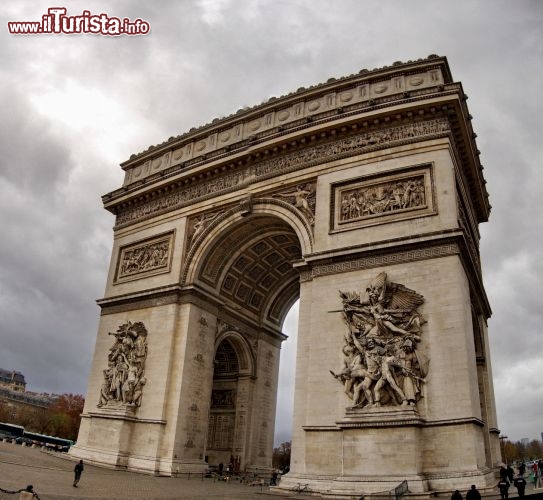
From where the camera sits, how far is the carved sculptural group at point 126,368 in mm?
21641

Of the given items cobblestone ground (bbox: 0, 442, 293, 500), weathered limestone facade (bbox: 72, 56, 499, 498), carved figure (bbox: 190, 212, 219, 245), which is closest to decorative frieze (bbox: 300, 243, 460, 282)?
weathered limestone facade (bbox: 72, 56, 499, 498)

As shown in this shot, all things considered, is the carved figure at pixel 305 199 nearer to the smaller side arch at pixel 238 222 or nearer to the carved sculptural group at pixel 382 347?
the smaller side arch at pixel 238 222

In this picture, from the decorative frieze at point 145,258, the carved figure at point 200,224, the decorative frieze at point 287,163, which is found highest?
the decorative frieze at point 287,163

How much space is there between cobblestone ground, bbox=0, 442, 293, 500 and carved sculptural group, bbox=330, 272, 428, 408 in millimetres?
4154

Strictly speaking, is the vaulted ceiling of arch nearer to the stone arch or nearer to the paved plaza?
the stone arch

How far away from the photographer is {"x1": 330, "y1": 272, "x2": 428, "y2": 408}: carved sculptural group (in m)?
15.3

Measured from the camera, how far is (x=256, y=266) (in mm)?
25828

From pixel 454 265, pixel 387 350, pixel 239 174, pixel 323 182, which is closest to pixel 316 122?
pixel 323 182

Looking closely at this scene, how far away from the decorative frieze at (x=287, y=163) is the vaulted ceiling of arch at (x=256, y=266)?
6.87 feet

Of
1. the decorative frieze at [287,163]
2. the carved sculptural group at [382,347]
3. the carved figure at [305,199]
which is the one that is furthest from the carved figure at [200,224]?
the carved sculptural group at [382,347]

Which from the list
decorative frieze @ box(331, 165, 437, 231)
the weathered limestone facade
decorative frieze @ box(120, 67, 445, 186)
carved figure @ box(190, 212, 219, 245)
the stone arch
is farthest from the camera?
carved figure @ box(190, 212, 219, 245)

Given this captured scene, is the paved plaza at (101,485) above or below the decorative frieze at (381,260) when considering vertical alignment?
below

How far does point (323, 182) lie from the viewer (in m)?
20.2

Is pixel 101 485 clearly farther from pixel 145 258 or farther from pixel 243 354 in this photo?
pixel 145 258
